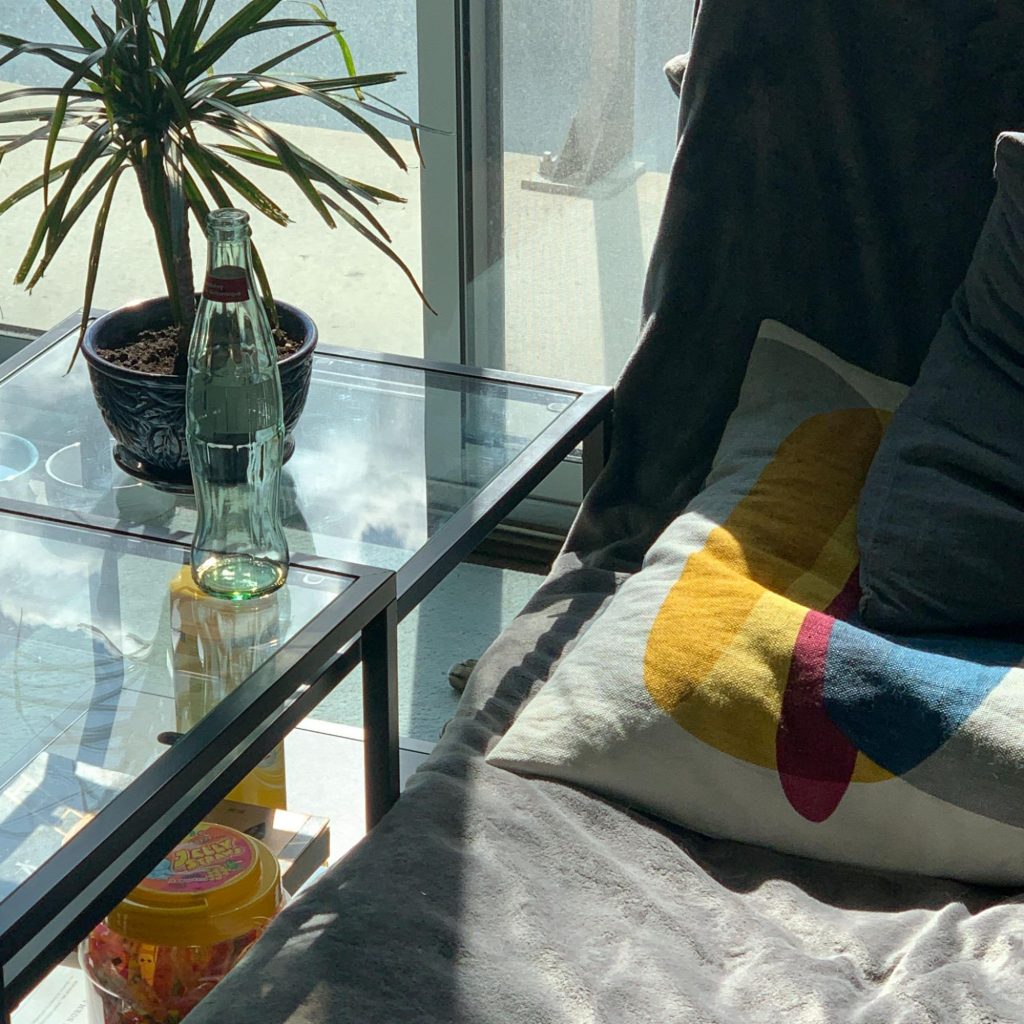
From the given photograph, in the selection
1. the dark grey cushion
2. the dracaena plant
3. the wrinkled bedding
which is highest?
the dracaena plant

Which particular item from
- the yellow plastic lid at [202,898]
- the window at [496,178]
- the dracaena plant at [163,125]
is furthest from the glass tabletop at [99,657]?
the window at [496,178]

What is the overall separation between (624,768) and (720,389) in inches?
21.0

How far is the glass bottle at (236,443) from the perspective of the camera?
112cm

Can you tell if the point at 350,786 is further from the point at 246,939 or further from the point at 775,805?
the point at 775,805

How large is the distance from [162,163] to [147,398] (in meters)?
0.19

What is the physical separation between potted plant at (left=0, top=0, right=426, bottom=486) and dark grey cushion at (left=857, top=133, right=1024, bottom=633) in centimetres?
43

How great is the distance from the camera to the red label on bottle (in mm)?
1076

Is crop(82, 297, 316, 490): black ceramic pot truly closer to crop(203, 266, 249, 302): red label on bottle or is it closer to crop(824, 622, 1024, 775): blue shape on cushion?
crop(203, 266, 249, 302): red label on bottle

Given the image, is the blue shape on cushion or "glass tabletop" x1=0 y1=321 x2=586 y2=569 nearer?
the blue shape on cushion

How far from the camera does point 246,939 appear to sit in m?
1.12

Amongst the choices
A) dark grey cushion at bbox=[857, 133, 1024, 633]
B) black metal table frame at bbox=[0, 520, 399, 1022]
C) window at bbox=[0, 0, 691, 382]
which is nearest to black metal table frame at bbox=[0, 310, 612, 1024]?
black metal table frame at bbox=[0, 520, 399, 1022]

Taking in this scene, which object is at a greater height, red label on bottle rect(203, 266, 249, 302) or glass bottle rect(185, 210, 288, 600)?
red label on bottle rect(203, 266, 249, 302)

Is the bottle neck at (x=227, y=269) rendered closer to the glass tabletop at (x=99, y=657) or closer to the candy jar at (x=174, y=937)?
the glass tabletop at (x=99, y=657)

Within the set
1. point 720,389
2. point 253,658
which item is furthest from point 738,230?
point 253,658
